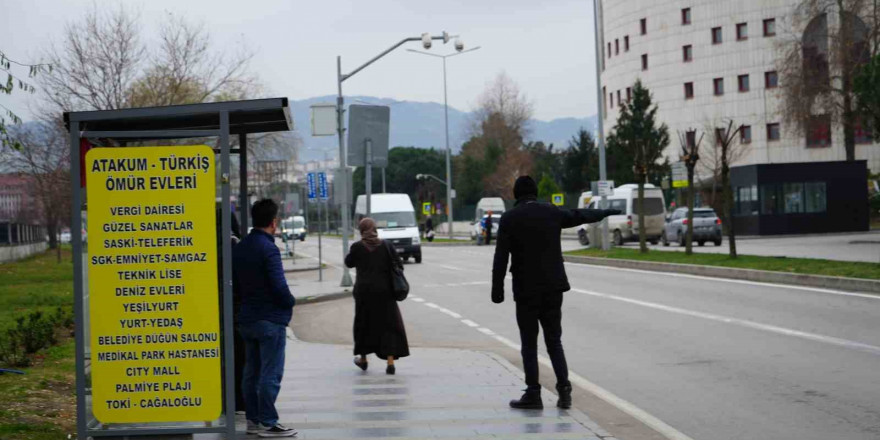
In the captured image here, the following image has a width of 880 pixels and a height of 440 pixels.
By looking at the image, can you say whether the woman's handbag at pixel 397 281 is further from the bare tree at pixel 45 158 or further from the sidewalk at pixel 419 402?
the bare tree at pixel 45 158

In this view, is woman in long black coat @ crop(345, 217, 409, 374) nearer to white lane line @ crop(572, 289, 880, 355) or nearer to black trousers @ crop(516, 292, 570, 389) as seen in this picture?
black trousers @ crop(516, 292, 570, 389)

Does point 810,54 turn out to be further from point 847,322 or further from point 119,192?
point 119,192

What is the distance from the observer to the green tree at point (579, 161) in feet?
275

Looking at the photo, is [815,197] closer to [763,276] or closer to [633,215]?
[633,215]

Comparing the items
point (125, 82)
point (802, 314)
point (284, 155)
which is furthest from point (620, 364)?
point (284, 155)

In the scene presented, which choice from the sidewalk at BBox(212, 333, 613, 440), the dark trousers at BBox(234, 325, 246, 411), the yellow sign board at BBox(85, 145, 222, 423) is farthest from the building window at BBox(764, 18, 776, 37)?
the yellow sign board at BBox(85, 145, 222, 423)

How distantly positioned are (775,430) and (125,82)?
34222 millimetres

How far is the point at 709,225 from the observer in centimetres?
4250

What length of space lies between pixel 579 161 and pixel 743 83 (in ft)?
48.8

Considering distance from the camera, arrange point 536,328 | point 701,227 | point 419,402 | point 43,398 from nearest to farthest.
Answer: point 536,328, point 419,402, point 43,398, point 701,227

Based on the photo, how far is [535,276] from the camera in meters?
8.14

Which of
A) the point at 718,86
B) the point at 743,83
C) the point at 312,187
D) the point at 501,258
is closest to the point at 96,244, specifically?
the point at 501,258

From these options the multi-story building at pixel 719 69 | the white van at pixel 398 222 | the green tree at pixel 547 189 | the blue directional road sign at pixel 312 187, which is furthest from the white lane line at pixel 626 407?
the multi-story building at pixel 719 69

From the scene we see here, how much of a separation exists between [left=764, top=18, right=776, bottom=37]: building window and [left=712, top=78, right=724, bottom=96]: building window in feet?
16.0
